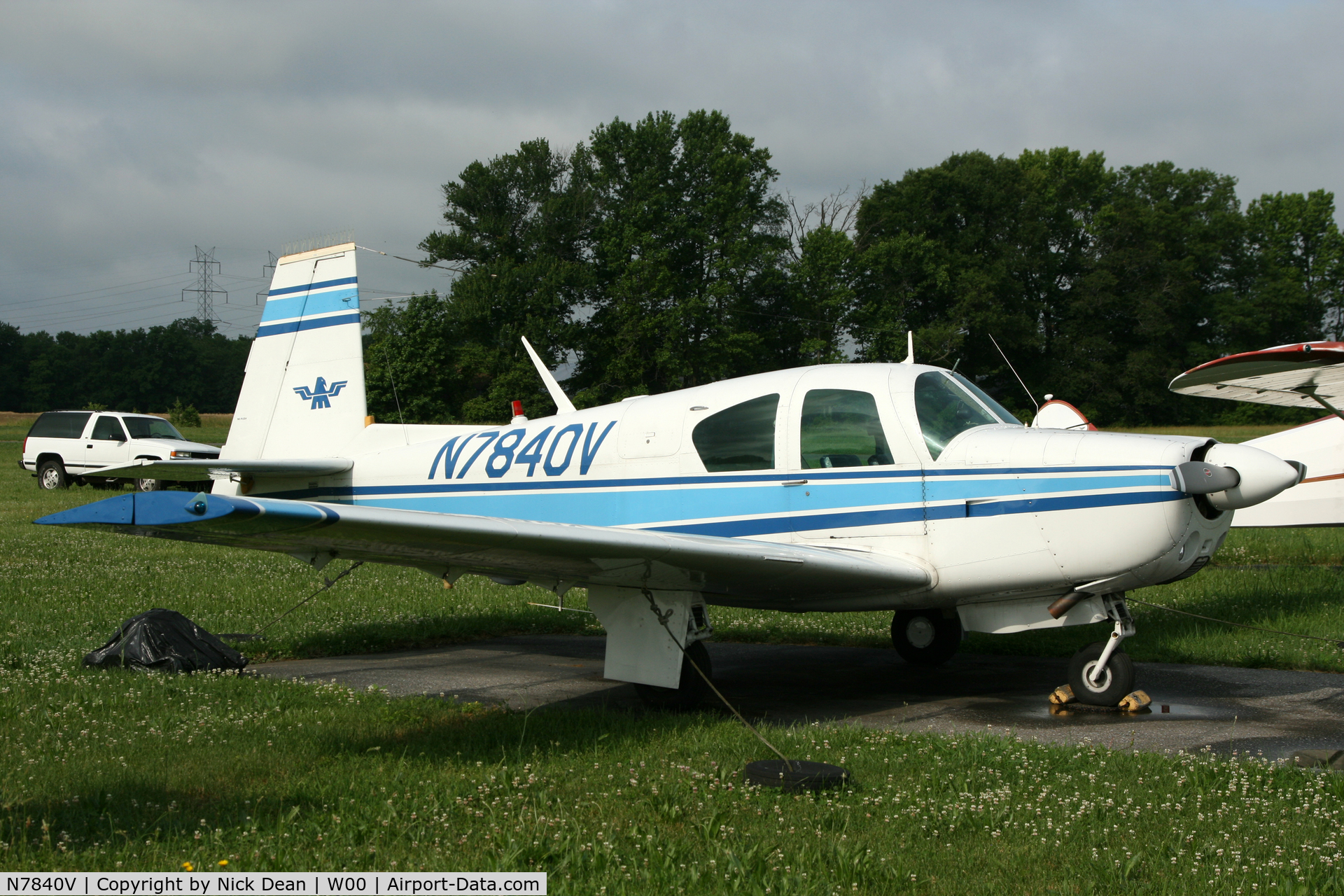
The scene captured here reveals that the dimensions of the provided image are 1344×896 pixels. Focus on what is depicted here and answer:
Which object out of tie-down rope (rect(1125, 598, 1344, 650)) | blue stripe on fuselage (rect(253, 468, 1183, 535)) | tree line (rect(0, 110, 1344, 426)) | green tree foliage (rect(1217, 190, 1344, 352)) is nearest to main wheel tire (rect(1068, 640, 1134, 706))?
blue stripe on fuselage (rect(253, 468, 1183, 535))

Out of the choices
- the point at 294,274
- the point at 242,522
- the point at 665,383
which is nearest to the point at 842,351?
the point at 665,383

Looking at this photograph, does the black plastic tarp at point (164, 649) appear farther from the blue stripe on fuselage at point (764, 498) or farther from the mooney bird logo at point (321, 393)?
the mooney bird logo at point (321, 393)

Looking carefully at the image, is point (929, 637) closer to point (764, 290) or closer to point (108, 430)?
point (108, 430)

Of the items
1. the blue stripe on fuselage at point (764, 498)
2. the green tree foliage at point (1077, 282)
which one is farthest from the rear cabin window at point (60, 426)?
the green tree foliage at point (1077, 282)

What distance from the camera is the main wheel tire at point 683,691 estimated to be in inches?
252

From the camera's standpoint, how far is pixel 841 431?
6.57 meters

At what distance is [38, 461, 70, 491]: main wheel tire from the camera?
997 inches

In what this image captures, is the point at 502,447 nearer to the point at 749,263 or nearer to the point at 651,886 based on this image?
the point at 651,886

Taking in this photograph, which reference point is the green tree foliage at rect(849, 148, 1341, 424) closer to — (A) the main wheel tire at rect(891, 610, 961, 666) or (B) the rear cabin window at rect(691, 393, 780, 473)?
(A) the main wheel tire at rect(891, 610, 961, 666)

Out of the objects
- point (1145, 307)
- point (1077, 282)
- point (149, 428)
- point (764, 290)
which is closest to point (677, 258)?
point (764, 290)

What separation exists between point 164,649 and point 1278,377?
8.76 m

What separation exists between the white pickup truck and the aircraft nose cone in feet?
76.3

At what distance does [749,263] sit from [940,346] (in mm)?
10737

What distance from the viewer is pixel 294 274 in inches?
368
